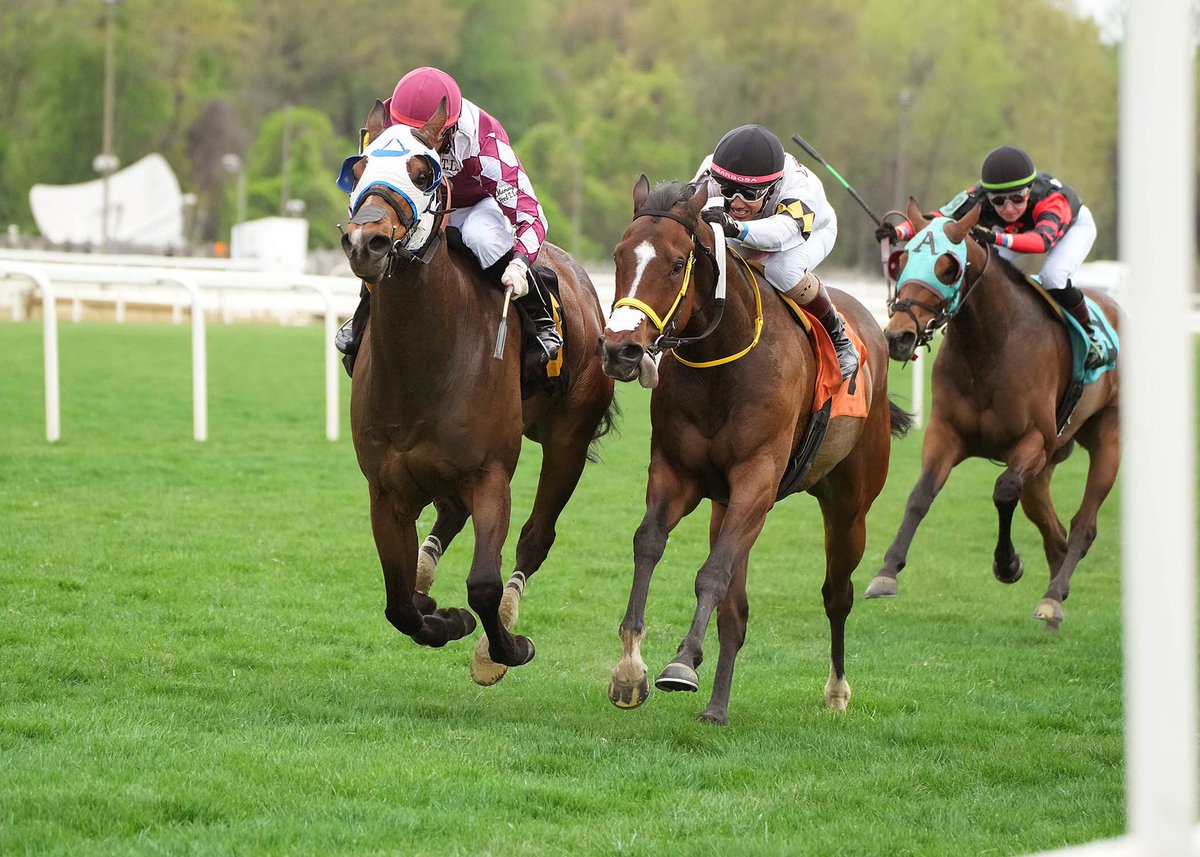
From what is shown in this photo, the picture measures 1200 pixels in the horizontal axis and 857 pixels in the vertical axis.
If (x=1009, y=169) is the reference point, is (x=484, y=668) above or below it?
below

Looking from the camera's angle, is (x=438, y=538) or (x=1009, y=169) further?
(x=1009, y=169)

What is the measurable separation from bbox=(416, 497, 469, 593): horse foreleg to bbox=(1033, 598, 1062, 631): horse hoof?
3.01m

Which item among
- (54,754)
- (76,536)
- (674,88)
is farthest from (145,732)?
(674,88)

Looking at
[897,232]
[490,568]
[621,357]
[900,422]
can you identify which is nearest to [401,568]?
[490,568]

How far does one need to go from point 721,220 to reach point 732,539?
3.36 ft

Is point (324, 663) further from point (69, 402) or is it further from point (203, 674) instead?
point (69, 402)

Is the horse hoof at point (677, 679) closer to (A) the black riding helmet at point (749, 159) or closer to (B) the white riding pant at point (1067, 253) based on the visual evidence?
(A) the black riding helmet at point (749, 159)

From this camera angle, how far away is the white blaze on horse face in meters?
4.55

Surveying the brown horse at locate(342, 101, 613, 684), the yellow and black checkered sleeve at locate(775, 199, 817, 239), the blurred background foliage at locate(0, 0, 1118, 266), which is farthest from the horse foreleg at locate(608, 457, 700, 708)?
the blurred background foliage at locate(0, 0, 1118, 266)

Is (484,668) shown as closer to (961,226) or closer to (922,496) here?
(922,496)

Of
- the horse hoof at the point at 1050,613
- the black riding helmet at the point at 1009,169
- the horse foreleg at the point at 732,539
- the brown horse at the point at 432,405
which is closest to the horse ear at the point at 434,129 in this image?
the brown horse at the point at 432,405

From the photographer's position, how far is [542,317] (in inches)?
219

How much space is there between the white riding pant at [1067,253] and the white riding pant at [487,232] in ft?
11.2

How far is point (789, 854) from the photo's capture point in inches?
152
